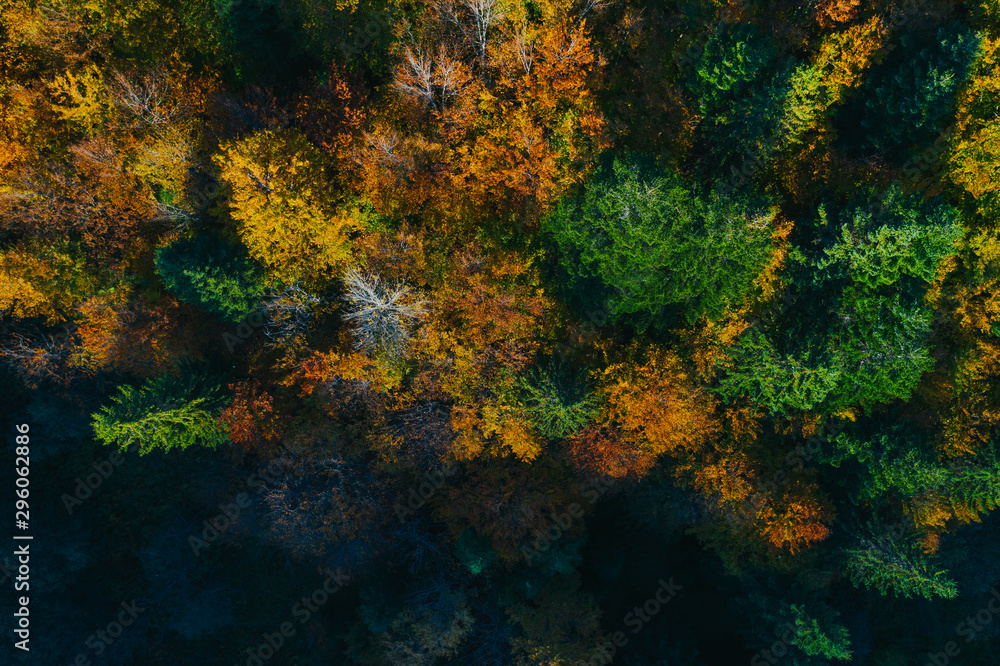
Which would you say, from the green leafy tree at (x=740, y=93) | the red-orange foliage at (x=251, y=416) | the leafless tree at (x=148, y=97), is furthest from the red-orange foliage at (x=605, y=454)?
the leafless tree at (x=148, y=97)

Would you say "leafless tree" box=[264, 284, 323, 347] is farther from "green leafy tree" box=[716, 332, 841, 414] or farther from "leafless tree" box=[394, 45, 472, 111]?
"green leafy tree" box=[716, 332, 841, 414]

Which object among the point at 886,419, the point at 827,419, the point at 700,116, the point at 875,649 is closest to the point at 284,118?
the point at 700,116

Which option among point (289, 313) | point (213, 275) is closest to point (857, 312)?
point (289, 313)

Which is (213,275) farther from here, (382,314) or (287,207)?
(382,314)

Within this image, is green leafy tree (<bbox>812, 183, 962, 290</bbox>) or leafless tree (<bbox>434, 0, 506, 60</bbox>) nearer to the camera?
green leafy tree (<bbox>812, 183, 962, 290</bbox>)

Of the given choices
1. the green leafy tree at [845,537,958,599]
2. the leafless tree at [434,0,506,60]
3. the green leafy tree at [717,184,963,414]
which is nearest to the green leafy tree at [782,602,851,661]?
the green leafy tree at [845,537,958,599]

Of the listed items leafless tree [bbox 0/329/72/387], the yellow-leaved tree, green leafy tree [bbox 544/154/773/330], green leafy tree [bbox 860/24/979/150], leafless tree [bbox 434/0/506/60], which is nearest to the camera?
green leafy tree [bbox 544/154/773/330]
